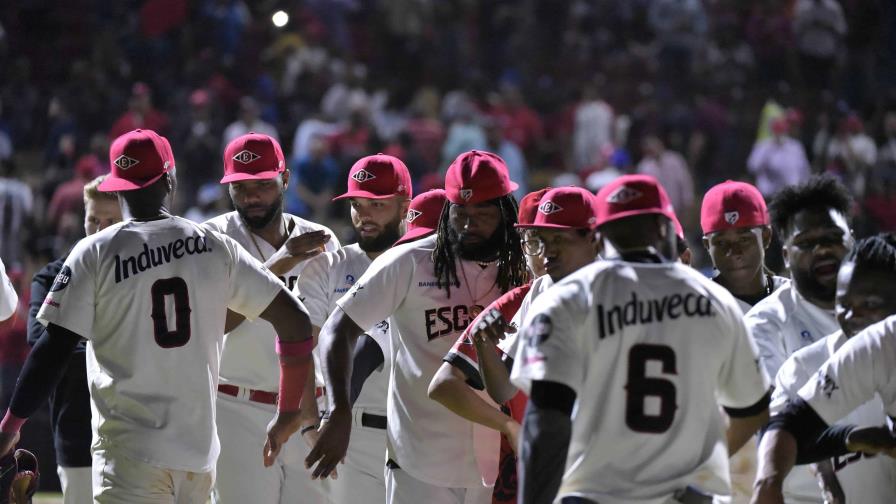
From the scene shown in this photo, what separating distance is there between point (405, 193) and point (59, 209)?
8.98m

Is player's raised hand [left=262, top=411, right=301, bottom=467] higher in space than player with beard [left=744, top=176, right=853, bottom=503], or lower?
lower

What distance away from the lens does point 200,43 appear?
18141 mm

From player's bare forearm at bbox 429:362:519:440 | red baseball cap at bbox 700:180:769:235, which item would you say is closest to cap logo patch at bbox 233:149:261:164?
player's bare forearm at bbox 429:362:519:440

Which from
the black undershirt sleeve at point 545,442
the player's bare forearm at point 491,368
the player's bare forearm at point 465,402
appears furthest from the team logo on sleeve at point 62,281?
the black undershirt sleeve at point 545,442

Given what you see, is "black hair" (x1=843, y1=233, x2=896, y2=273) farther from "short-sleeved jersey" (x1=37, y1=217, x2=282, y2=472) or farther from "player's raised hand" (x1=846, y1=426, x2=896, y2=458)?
"short-sleeved jersey" (x1=37, y1=217, x2=282, y2=472)

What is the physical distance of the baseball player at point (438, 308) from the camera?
540 centimetres

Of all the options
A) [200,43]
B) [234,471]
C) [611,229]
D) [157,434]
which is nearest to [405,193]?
[234,471]

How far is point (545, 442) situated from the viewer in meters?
3.60

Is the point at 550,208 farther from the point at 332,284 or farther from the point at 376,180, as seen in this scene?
the point at 332,284

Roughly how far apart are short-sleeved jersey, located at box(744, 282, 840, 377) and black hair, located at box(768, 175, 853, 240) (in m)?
0.35

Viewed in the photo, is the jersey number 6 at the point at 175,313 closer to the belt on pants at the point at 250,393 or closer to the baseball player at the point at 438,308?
the baseball player at the point at 438,308

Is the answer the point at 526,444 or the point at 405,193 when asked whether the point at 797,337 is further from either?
the point at 405,193

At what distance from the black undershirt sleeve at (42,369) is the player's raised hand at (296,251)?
57.5 inches

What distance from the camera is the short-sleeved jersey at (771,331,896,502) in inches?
174
